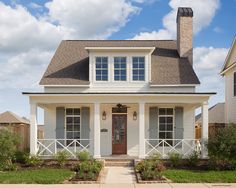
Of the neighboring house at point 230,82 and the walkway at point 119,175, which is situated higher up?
the neighboring house at point 230,82

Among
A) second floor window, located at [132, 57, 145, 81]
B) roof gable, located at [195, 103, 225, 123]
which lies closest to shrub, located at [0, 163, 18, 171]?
second floor window, located at [132, 57, 145, 81]

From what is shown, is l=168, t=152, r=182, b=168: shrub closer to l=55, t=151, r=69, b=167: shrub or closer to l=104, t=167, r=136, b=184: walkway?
l=104, t=167, r=136, b=184: walkway

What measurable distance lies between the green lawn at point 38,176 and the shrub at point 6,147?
1.20 metres

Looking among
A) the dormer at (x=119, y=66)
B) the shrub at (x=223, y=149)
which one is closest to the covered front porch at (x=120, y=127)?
the dormer at (x=119, y=66)

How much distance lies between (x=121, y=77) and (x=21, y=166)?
263 inches

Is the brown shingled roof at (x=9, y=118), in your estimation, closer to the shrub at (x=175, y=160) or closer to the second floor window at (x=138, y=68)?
the second floor window at (x=138, y=68)

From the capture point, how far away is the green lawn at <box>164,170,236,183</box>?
13.4 m

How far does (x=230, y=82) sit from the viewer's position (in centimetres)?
2367

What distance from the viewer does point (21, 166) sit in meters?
17.0

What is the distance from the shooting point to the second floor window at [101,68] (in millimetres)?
20516

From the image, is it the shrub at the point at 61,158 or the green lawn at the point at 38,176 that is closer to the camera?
the green lawn at the point at 38,176

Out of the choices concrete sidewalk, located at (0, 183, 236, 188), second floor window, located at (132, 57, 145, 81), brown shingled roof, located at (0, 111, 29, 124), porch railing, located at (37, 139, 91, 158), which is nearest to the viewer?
concrete sidewalk, located at (0, 183, 236, 188)

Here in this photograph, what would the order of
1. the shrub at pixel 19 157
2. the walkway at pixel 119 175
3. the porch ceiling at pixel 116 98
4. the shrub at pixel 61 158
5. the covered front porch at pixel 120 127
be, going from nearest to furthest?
the walkway at pixel 119 175 → the shrub at pixel 61 158 → the shrub at pixel 19 157 → the porch ceiling at pixel 116 98 → the covered front porch at pixel 120 127

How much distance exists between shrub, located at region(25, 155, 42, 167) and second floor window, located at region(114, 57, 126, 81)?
5.79 meters
